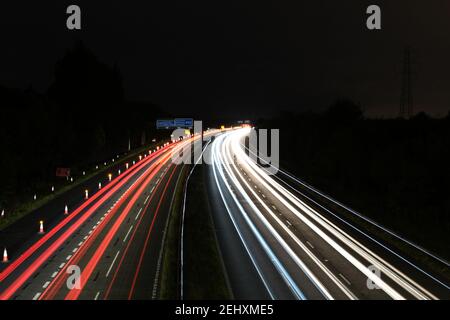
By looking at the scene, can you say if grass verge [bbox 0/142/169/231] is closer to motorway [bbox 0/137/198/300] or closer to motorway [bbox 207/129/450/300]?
motorway [bbox 0/137/198/300]

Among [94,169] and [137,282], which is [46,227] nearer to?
[137,282]

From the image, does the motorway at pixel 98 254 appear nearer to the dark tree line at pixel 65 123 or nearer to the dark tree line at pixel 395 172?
the dark tree line at pixel 395 172

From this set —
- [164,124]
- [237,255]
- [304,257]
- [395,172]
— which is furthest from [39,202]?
[164,124]

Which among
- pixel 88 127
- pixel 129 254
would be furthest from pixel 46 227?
pixel 88 127

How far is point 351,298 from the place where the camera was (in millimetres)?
24672

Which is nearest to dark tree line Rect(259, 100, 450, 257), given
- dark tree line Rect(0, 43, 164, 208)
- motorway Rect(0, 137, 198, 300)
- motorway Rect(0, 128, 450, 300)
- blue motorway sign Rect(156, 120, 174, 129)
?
motorway Rect(0, 128, 450, 300)

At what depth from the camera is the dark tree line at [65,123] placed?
87.2m

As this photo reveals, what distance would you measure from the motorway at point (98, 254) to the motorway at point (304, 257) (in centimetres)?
456

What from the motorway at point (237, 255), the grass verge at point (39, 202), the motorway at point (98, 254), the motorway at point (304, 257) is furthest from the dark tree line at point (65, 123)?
the motorway at point (304, 257)

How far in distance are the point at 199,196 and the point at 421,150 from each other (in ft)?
90.9

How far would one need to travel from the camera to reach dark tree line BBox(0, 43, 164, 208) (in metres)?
87.2

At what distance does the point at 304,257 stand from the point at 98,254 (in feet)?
39.4

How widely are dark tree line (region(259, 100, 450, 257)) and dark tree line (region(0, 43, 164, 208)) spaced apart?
37928 millimetres
